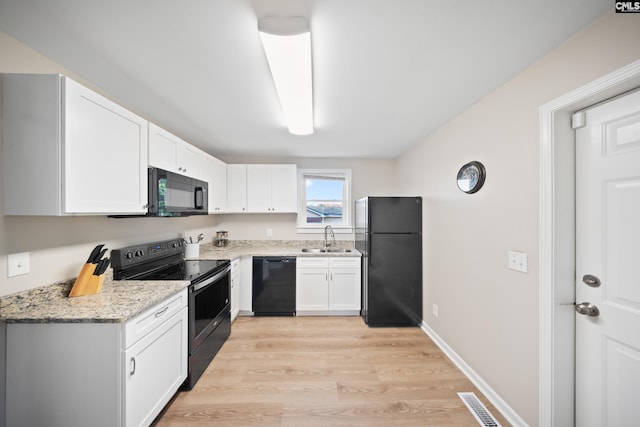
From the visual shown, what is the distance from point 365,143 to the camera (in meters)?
3.17

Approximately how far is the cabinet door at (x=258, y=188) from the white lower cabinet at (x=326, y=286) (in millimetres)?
1034

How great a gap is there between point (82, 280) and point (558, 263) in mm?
2877

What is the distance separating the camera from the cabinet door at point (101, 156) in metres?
1.29

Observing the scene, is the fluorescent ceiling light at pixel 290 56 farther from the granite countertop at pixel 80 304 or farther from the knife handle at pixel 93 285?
the knife handle at pixel 93 285

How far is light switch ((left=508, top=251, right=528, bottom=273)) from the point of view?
1.53 m

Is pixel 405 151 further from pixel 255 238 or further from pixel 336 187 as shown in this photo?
pixel 255 238

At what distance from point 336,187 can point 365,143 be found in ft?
3.50

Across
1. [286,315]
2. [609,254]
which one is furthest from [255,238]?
[609,254]

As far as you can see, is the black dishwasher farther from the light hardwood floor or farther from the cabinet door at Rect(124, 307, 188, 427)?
the cabinet door at Rect(124, 307, 188, 427)

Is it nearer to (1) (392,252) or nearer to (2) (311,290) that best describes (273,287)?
(2) (311,290)

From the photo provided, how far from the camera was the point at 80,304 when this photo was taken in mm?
1389

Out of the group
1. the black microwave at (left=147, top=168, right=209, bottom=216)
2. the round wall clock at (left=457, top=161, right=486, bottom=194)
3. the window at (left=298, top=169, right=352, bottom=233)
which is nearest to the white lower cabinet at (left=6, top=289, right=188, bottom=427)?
the black microwave at (left=147, top=168, right=209, bottom=216)

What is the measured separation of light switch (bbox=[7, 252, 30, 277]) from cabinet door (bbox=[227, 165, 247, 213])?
90.4 inches

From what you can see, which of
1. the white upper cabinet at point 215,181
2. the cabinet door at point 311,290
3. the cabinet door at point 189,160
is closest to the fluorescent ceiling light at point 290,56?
the cabinet door at point 189,160
